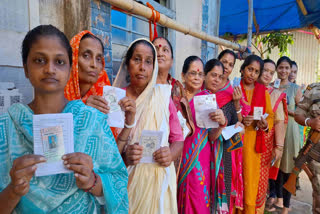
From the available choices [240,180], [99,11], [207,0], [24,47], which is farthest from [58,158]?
[207,0]

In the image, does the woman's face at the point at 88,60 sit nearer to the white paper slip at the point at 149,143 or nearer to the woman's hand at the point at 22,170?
the white paper slip at the point at 149,143

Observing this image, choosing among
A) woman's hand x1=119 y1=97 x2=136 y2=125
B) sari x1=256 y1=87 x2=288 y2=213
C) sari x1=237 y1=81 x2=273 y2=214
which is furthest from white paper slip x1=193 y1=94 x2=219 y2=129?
sari x1=256 y1=87 x2=288 y2=213

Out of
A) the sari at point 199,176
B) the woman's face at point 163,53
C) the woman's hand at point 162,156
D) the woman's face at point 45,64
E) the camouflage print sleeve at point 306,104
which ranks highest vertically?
the woman's face at point 163,53

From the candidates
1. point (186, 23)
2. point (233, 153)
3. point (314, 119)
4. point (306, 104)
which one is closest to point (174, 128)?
point (233, 153)

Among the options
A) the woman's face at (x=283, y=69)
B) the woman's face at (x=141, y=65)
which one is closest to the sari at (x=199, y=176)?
the woman's face at (x=141, y=65)

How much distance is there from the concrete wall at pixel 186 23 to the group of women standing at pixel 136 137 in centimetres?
137

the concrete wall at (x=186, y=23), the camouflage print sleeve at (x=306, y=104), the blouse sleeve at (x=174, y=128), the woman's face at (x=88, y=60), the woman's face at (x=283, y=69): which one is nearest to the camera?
the woman's face at (x=88, y=60)

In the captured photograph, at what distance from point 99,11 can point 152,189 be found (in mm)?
1788

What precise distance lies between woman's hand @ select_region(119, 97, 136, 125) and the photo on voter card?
640 mm

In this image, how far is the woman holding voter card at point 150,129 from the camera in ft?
5.69

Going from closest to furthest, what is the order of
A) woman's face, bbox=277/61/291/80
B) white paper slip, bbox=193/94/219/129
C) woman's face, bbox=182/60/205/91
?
1. white paper slip, bbox=193/94/219/129
2. woman's face, bbox=182/60/205/91
3. woman's face, bbox=277/61/291/80

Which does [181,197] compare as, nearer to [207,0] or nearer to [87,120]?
[87,120]

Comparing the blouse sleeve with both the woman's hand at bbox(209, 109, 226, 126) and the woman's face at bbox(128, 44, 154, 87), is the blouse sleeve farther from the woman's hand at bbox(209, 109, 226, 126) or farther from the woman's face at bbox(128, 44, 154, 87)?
the woman's hand at bbox(209, 109, 226, 126)

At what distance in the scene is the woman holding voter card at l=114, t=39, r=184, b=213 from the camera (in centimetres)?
173
